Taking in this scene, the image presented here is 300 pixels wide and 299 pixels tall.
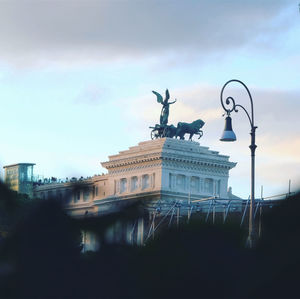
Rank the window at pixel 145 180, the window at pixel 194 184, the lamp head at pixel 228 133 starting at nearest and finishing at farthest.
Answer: the lamp head at pixel 228 133 < the window at pixel 145 180 < the window at pixel 194 184

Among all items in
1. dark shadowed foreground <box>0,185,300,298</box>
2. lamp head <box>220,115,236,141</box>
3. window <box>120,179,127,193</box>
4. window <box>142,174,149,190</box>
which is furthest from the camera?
window <box>142,174,149,190</box>

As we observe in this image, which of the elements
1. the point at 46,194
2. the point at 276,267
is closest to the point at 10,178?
the point at 46,194

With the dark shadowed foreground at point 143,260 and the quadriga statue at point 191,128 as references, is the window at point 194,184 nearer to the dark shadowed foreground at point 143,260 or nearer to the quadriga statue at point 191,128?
the quadriga statue at point 191,128

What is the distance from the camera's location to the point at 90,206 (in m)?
12.9

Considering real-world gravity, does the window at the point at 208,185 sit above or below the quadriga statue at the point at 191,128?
below

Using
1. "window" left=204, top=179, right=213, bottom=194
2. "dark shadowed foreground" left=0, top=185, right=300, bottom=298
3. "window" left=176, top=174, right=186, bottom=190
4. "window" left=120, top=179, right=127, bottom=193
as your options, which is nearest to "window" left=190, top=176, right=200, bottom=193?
"window" left=176, top=174, right=186, bottom=190

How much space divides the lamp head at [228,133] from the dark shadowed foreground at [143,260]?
72.8 feet

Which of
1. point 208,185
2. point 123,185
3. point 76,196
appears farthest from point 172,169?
point 76,196

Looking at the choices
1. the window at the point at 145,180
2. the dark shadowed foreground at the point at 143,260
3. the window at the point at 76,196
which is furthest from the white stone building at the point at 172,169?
the window at the point at 76,196

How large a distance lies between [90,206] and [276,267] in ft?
6.87

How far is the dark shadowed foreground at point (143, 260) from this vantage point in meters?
12.3

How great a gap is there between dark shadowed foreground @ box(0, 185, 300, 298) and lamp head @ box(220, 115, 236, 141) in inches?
874

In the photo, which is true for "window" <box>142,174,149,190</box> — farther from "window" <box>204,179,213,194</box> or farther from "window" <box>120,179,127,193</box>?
"window" <box>204,179,213,194</box>

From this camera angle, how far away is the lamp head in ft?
120
